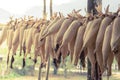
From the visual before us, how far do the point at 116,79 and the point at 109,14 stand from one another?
34.3m

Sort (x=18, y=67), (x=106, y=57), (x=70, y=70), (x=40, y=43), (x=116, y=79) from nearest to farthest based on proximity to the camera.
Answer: (x=106, y=57) → (x=40, y=43) → (x=116, y=79) → (x=18, y=67) → (x=70, y=70)

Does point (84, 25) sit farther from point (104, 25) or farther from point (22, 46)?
point (22, 46)

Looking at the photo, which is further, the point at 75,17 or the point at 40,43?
the point at 40,43

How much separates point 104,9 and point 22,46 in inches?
23.9

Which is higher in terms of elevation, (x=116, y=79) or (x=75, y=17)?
(x=75, y=17)

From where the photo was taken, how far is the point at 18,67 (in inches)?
1486

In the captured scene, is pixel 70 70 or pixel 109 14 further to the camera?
pixel 70 70

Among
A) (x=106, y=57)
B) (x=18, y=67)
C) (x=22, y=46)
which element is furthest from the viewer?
(x=18, y=67)

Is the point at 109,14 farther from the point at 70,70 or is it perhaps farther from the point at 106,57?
the point at 70,70

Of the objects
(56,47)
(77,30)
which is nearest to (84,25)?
(77,30)

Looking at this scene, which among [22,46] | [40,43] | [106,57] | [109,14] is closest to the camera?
[106,57]

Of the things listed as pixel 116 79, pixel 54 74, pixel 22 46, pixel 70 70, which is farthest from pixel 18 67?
pixel 22 46

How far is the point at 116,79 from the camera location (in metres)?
35.1

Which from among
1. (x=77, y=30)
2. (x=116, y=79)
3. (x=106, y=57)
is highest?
(x=77, y=30)
